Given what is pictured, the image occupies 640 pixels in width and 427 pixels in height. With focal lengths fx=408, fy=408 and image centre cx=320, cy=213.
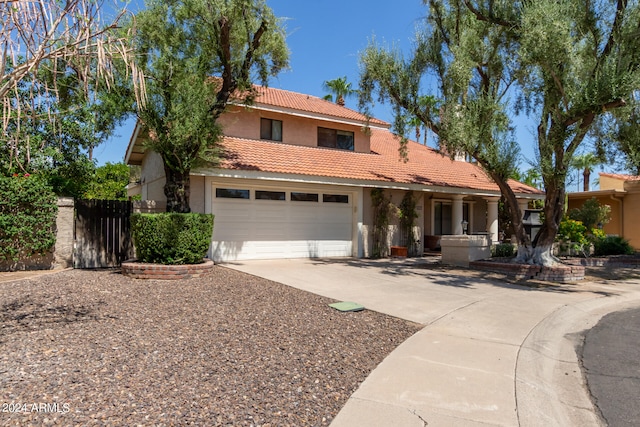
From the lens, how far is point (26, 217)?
9719 millimetres

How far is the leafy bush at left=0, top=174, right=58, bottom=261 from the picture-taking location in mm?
9508

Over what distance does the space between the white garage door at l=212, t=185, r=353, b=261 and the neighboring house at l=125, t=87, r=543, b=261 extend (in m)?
0.03

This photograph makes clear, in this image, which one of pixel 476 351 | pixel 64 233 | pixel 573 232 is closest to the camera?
pixel 476 351

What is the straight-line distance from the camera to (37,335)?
4676mm

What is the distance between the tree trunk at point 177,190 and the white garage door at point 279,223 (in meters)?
2.28

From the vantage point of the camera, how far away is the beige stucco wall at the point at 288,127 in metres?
14.4

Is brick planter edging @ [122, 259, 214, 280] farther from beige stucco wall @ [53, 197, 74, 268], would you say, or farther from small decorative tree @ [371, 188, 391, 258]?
small decorative tree @ [371, 188, 391, 258]

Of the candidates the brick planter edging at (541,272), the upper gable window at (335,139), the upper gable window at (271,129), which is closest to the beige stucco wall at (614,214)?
the brick planter edging at (541,272)

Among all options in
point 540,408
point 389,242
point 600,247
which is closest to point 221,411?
point 540,408

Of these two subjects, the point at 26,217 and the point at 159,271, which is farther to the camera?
the point at 26,217

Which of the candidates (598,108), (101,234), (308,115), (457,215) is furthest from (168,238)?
(457,215)

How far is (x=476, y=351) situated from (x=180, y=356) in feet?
11.3

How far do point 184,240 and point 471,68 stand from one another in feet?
29.6

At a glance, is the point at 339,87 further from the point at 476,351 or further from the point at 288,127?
the point at 476,351
